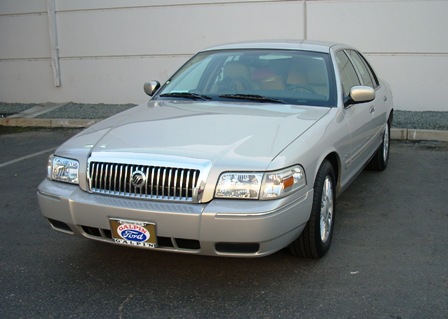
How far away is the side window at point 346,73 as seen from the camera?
509 centimetres

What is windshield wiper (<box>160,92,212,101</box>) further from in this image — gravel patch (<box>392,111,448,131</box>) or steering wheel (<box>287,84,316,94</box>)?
gravel patch (<box>392,111,448,131</box>)

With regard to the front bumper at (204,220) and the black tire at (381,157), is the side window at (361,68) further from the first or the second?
the front bumper at (204,220)

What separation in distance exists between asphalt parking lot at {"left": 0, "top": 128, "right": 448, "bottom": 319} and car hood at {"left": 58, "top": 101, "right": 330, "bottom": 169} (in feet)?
2.83

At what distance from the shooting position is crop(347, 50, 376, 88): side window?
5.91 metres

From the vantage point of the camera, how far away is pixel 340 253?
432 centimetres

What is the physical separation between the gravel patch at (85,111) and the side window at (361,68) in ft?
18.8

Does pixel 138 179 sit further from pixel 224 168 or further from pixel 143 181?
pixel 224 168

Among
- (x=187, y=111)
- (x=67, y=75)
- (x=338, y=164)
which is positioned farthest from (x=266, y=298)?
(x=67, y=75)

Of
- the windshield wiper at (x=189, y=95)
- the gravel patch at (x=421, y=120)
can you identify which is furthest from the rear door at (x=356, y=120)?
the gravel patch at (x=421, y=120)

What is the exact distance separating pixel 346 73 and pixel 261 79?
0.89 metres

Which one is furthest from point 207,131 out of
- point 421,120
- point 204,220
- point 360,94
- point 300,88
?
point 421,120

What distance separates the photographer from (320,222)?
13.2 feet

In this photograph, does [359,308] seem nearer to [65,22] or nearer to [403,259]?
[403,259]

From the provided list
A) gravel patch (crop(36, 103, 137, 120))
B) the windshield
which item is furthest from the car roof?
gravel patch (crop(36, 103, 137, 120))
